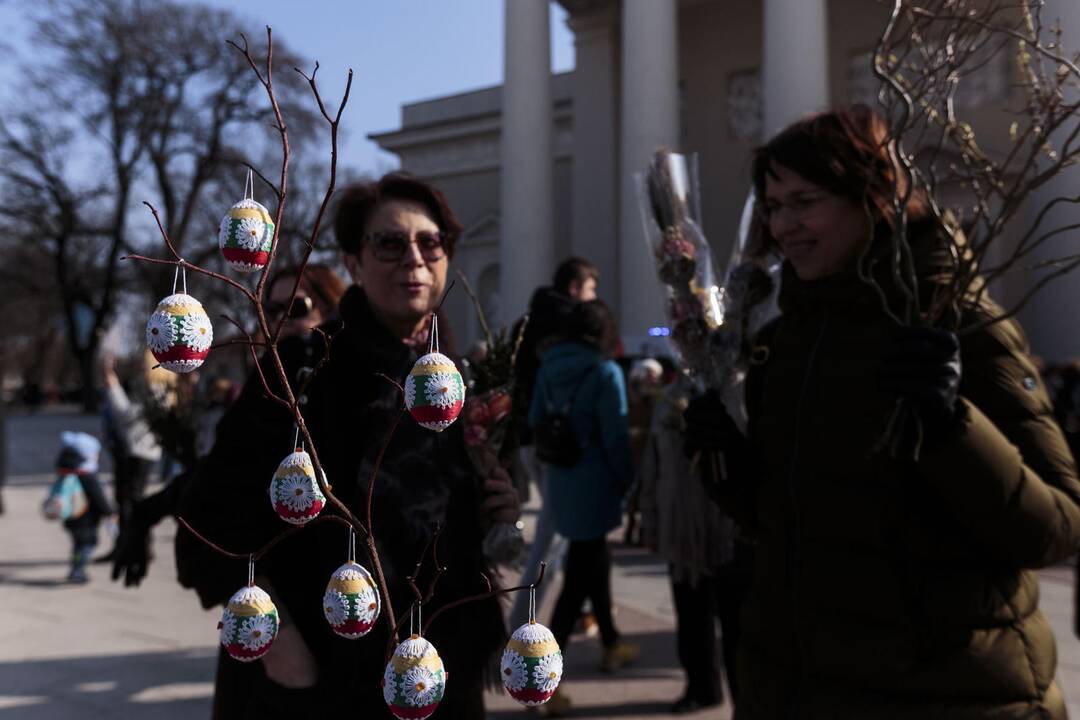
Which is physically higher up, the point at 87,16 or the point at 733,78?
the point at 87,16

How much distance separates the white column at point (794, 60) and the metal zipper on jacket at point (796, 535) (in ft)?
53.7

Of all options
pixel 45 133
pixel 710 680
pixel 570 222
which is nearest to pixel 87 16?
pixel 45 133

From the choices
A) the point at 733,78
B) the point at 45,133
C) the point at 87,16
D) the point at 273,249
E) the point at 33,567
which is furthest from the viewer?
the point at 45,133

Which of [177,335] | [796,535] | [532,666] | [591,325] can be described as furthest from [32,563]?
[532,666]

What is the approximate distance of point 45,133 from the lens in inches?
1169

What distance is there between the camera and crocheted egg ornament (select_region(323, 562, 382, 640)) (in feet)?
3.27

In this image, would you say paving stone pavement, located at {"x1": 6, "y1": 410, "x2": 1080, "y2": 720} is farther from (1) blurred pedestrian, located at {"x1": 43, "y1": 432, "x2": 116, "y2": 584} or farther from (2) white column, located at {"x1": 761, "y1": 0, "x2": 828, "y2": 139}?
(2) white column, located at {"x1": 761, "y1": 0, "x2": 828, "y2": 139}

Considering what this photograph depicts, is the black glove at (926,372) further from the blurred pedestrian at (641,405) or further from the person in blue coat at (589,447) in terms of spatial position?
the blurred pedestrian at (641,405)

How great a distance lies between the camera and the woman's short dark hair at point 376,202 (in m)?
1.89

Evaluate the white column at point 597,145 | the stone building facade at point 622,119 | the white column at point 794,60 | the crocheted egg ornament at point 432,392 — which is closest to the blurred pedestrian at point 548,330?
the crocheted egg ornament at point 432,392

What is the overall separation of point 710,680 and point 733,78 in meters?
20.4

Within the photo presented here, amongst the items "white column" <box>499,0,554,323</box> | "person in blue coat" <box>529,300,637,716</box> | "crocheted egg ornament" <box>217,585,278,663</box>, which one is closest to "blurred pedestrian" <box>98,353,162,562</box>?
"person in blue coat" <box>529,300,637,716</box>

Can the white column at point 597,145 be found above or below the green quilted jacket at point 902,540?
above

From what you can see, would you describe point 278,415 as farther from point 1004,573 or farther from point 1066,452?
point 1066,452
